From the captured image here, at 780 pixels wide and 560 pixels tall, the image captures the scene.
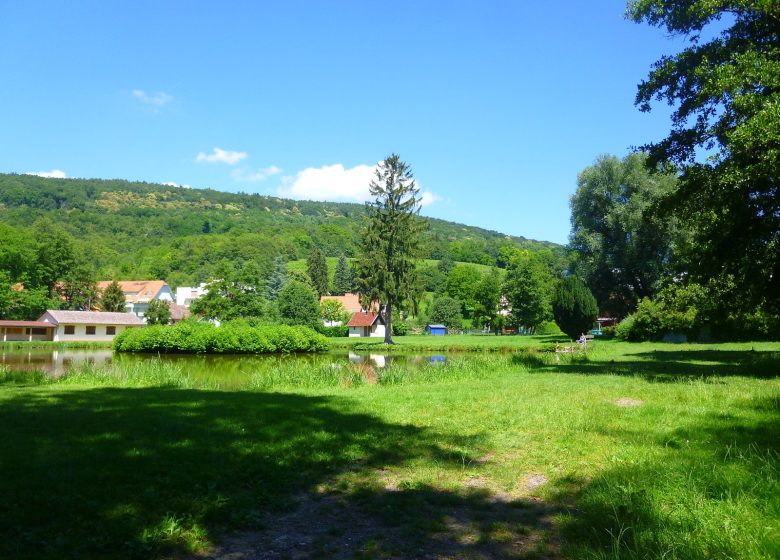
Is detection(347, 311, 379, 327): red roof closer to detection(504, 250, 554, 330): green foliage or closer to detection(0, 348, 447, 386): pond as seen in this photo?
detection(504, 250, 554, 330): green foliage

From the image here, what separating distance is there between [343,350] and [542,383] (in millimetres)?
32596

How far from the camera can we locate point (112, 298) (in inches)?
2795

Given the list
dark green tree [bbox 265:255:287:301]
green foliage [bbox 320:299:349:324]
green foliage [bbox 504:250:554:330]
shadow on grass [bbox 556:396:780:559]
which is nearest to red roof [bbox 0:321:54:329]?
dark green tree [bbox 265:255:287:301]

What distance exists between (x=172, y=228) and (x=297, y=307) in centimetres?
8144

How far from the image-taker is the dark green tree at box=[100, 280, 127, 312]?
7081 cm

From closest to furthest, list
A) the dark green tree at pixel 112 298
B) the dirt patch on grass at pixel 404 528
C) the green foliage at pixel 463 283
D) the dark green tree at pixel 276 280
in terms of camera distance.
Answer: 1. the dirt patch on grass at pixel 404 528
2. the dark green tree at pixel 112 298
3. the dark green tree at pixel 276 280
4. the green foliage at pixel 463 283

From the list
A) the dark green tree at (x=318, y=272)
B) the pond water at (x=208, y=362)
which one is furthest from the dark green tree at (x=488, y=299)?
the pond water at (x=208, y=362)

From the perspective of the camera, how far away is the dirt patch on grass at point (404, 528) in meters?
3.76

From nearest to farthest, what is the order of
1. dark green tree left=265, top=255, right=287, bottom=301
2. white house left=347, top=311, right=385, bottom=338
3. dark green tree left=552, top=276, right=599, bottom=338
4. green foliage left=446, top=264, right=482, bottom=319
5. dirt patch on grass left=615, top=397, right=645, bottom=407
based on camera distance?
dirt patch on grass left=615, top=397, right=645, bottom=407 < dark green tree left=552, top=276, right=599, bottom=338 < dark green tree left=265, top=255, right=287, bottom=301 < white house left=347, top=311, right=385, bottom=338 < green foliage left=446, top=264, right=482, bottom=319

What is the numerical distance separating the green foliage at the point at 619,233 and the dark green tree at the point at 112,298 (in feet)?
189

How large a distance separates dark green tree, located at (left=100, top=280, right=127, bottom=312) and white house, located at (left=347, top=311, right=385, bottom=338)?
30438 mm

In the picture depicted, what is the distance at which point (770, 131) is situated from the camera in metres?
9.82

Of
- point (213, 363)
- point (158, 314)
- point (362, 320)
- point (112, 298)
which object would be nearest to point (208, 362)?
point (213, 363)

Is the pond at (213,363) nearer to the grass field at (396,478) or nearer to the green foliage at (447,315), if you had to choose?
the grass field at (396,478)
